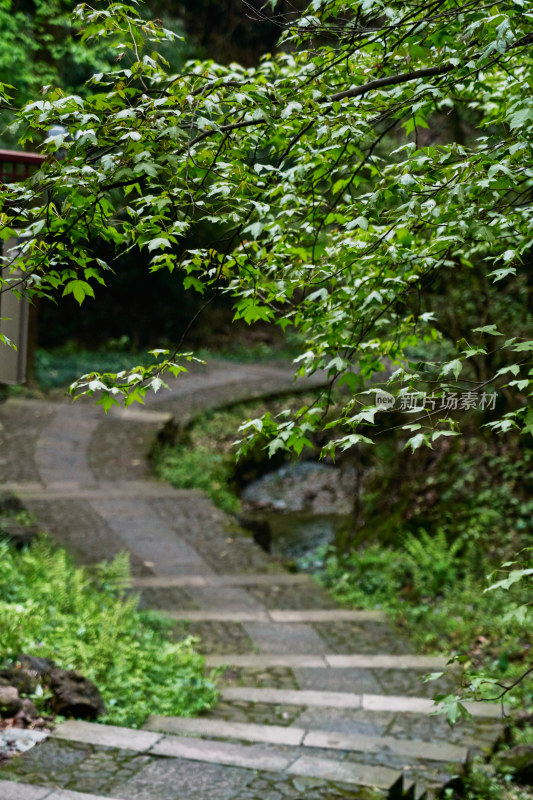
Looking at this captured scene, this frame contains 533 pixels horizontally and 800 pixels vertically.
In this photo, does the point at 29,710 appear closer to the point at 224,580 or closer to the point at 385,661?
the point at 385,661

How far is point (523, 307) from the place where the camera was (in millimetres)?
10188

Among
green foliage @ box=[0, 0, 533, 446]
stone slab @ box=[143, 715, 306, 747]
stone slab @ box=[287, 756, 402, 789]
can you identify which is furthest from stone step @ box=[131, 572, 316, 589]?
green foliage @ box=[0, 0, 533, 446]

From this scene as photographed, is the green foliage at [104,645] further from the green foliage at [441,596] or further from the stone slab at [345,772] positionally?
the green foliage at [441,596]

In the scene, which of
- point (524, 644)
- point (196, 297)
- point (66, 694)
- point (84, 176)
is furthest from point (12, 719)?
point (196, 297)

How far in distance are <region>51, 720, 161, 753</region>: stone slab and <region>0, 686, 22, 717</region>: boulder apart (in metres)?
0.27

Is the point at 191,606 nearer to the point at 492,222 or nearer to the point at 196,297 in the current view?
the point at 492,222

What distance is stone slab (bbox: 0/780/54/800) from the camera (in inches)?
133

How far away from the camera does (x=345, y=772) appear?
14.0 ft

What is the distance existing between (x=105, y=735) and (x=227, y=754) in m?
0.69

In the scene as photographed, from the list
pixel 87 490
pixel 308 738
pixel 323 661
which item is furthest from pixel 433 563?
pixel 87 490

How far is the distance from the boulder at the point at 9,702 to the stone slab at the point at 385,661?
3.32m

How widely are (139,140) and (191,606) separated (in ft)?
20.2

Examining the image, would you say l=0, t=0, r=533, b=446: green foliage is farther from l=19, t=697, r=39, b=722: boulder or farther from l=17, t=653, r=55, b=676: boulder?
l=17, t=653, r=55, b=676: boulder

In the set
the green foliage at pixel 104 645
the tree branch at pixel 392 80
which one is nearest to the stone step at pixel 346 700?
the green foliage at pixel 104 645
